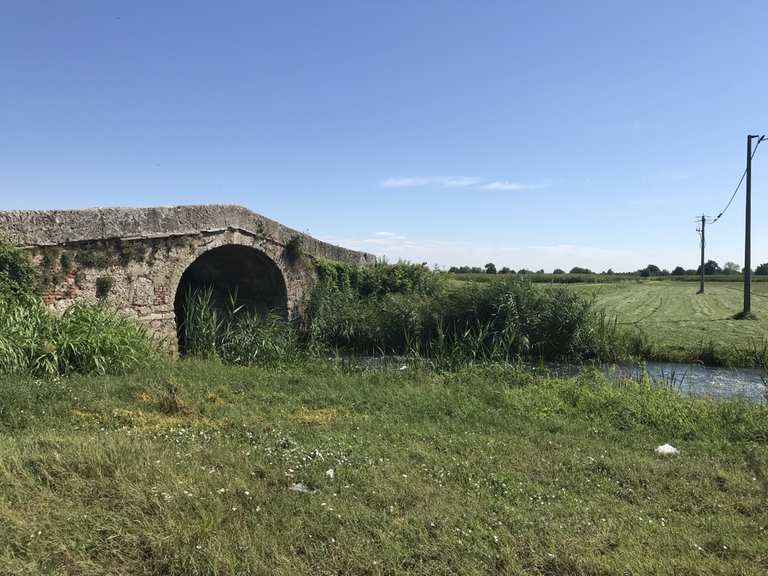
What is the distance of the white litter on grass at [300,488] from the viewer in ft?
11.8

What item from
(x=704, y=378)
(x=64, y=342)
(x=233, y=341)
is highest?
(x=64, y=342)

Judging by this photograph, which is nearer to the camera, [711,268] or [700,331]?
[700,331]

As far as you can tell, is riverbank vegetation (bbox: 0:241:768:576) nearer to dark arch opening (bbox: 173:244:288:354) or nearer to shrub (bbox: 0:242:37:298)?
shrub (bbox: 0:242:37:298)

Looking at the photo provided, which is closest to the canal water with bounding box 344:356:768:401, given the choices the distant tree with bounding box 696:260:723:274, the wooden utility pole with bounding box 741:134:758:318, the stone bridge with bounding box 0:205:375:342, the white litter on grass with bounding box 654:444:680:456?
the white litter on grass with bounding box 654:444:680:456

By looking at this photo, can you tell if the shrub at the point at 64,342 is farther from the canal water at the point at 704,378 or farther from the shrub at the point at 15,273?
the canal water at the point at 704,378

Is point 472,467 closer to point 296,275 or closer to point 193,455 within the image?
point 193,455

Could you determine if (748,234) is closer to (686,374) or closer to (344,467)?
(686,374)

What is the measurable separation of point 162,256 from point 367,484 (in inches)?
318

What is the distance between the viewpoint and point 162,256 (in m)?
10.4

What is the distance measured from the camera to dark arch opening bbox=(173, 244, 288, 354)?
13.0m

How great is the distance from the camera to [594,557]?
283 centimetres

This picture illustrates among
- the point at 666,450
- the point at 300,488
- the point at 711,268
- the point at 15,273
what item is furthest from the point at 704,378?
the point at 711,268

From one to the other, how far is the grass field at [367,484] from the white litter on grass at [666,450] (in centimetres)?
7

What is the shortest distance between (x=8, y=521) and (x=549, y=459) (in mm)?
3678
